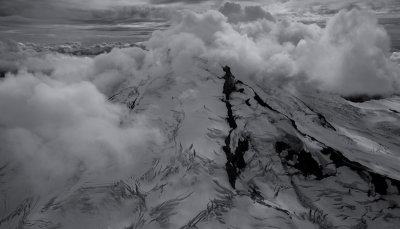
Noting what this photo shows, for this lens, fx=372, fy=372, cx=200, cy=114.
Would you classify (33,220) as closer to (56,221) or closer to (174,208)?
(56,221)

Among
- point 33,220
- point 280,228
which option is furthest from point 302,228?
point 33,220

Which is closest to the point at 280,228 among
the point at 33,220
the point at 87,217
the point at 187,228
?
the point at 187,228

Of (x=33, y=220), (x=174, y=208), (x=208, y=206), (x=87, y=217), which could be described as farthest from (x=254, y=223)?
(x=33, y=220)

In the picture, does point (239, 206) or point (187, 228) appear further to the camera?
point (239, 206)

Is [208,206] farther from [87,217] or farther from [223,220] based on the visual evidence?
[87,217]

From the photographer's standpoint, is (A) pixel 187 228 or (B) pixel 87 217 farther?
(B) pixel 87 217

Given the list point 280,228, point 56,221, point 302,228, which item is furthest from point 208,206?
point 56,221

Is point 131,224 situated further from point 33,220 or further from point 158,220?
point 33,220
